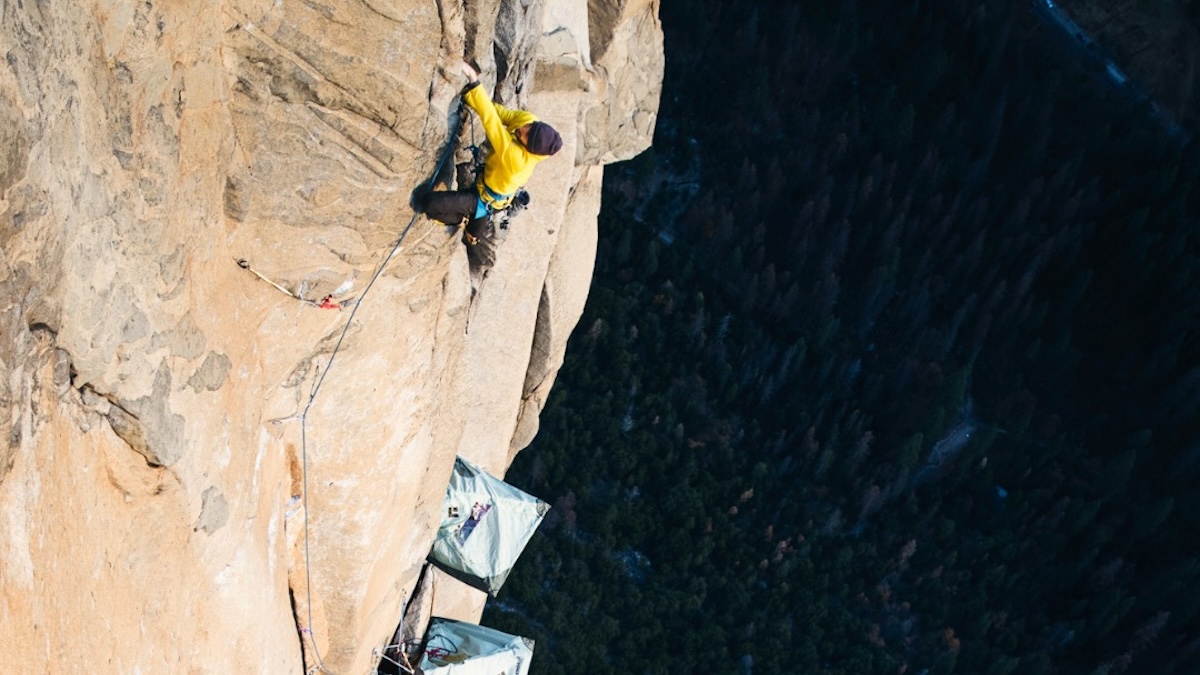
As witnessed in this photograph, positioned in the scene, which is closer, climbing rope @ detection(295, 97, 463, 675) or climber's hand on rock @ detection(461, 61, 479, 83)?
climber's hand on rock @ detection(461, 61, 479, 83)

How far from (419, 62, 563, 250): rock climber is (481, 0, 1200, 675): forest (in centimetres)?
1729

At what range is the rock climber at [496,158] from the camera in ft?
28.2

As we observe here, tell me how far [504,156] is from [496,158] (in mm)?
96

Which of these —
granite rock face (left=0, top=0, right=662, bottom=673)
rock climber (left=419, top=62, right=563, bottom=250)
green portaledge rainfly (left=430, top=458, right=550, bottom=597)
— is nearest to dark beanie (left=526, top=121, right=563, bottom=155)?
rock climber (left=419, top=62, right=563, bottom=250)

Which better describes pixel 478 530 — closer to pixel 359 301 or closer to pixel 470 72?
pixel 359 301

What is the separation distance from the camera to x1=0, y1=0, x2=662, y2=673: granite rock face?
5.82 metres

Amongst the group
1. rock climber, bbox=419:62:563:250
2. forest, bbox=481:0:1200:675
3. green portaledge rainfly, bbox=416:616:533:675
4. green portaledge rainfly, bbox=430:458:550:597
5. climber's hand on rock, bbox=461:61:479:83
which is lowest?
green portaledge rainfly, bbox=416:616:533:675

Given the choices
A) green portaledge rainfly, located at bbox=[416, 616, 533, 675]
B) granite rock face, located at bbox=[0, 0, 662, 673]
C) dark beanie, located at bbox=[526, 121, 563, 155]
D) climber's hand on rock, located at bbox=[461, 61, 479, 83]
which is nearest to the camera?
granite rock face, located at bbox=[0, 0, 662, 673]

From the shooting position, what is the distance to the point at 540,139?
883 centimetres

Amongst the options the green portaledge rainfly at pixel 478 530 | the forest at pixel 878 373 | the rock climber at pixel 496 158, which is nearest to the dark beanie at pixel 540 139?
the rock climber at pixel 496 158

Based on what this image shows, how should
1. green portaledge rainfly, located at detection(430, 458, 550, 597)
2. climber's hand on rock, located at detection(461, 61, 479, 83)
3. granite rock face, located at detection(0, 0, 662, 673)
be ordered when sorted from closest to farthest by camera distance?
granite rock face, located at detection(0, 0, 662, 673) → climber's hand on rock, located at detection(461, 61, 479, 83) → green portaledge rainfly, located at detection(430, 458, 550, 597)

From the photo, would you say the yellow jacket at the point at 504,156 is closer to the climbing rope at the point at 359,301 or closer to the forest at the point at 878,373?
the climbing rope at the point at 359,301

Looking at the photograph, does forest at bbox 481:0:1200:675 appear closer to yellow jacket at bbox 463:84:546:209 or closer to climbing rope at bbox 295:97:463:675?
climbing rope at bbox 295:97:463:675

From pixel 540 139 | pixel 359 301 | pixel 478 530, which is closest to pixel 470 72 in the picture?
pixel 540 139
